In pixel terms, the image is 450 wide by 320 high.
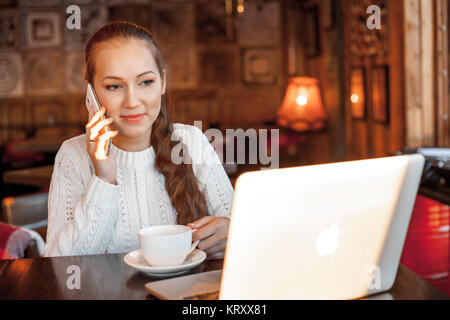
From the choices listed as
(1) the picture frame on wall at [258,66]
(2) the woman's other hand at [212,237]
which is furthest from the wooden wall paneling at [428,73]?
(1) the picture frame on wall at [258,66]

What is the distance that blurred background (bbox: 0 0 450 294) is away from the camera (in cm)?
498

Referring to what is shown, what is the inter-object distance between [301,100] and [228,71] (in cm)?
249

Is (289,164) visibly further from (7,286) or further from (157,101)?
(7,286)

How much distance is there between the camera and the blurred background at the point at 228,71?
196 inches

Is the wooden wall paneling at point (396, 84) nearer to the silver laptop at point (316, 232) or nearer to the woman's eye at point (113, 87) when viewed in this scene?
the woman's eye at point (113, 87)

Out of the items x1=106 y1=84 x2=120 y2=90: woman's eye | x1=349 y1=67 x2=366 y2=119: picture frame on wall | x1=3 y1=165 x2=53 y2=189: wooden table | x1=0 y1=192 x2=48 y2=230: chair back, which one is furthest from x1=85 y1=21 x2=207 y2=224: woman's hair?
x1=349 y1=67 x2=366 y2=119: picture frame on wall

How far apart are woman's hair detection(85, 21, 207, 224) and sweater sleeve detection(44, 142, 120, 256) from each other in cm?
24

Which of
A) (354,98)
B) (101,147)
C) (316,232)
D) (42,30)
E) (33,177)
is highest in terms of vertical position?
(42,30)

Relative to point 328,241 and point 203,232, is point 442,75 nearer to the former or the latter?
point 203,232

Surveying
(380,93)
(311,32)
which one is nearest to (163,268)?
(380,93)

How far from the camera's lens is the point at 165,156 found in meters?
1.85

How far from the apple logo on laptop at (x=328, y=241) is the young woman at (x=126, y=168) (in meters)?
0.66

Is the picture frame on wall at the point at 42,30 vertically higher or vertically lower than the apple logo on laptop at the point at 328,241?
higher
